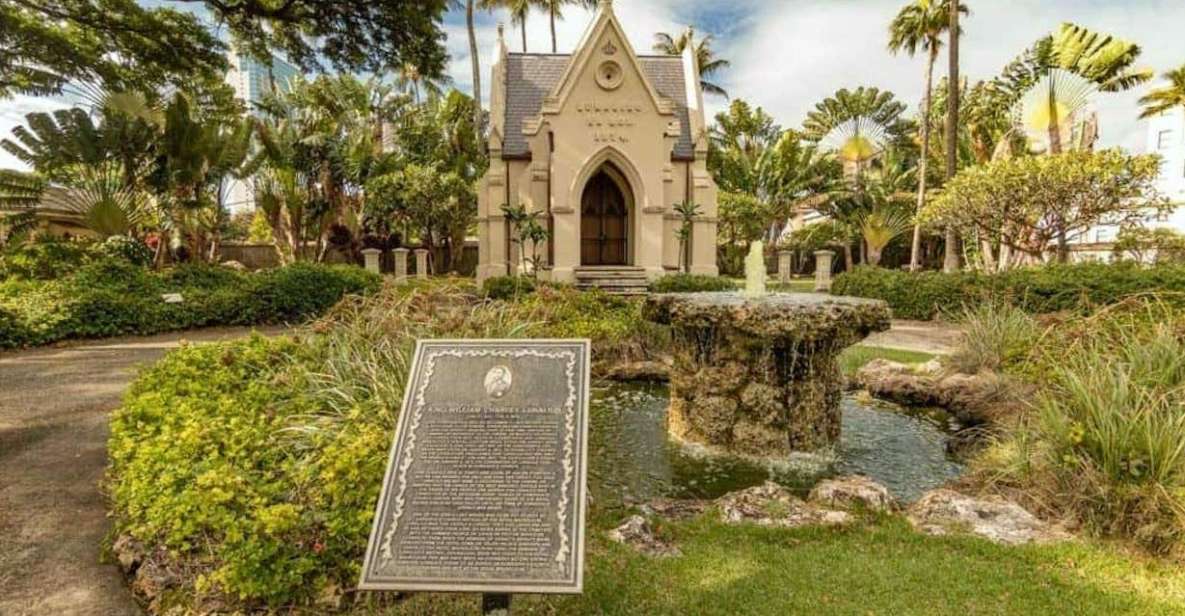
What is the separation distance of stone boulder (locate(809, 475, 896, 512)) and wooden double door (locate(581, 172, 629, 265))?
20345 millimetres

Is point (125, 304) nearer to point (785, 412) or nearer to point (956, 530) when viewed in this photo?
point (785, 412)

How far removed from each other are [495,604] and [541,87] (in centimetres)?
2628

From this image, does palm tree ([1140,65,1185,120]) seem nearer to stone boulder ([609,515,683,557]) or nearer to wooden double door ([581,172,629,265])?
wooden double door ([581,172,629,265])

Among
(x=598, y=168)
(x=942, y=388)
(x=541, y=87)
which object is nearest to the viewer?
(x=942, y=388)

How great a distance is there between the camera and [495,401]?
11.5 feet

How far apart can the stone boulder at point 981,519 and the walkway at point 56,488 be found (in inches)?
221

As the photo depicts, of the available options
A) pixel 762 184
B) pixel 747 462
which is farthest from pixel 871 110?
pixel 747 462

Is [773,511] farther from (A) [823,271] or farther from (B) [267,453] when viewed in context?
(A) [823,271]

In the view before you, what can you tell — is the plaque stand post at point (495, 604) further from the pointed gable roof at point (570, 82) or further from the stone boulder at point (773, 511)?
the pointed gable roof at point (570, 82)

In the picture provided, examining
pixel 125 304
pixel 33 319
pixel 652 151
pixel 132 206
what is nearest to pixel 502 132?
pixel 652 151

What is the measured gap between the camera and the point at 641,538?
4.57 metres

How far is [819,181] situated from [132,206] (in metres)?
34.6

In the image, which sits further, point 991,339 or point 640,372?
point 640,372

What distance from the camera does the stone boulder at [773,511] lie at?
192 inches
